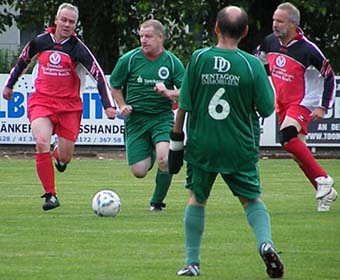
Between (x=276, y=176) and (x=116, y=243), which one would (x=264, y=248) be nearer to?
(x=116, y=243)

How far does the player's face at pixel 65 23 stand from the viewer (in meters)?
13.3

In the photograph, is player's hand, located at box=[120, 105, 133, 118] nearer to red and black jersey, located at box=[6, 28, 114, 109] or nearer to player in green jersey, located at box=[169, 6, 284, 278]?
red and black jersey, located at box=[6, 28, 114, 109]

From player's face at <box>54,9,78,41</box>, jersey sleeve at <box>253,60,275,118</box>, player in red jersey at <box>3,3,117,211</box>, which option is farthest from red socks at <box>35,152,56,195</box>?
jersey sleeve at <box>253,60,275,118</box>

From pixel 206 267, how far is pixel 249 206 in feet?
2.36

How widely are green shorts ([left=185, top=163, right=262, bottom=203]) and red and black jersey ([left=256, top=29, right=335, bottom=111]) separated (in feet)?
14.8

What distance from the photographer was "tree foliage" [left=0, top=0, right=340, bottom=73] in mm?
29703

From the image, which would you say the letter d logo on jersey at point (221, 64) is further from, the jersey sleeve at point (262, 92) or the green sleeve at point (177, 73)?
the green sleeve at point (177, 73)

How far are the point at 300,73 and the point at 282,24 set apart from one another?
58cm

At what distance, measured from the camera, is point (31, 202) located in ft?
48.6

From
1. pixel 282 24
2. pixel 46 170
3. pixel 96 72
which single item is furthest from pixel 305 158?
pixel 46 170

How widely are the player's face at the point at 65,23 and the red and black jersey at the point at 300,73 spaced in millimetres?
2097

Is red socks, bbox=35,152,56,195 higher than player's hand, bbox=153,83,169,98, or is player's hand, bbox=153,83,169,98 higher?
player's hand, bbox=153,83,169,98

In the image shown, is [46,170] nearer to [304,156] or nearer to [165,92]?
[165,92]

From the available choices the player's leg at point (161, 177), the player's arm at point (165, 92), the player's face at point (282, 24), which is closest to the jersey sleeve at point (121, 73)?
the player's arm at point (165, 92)
